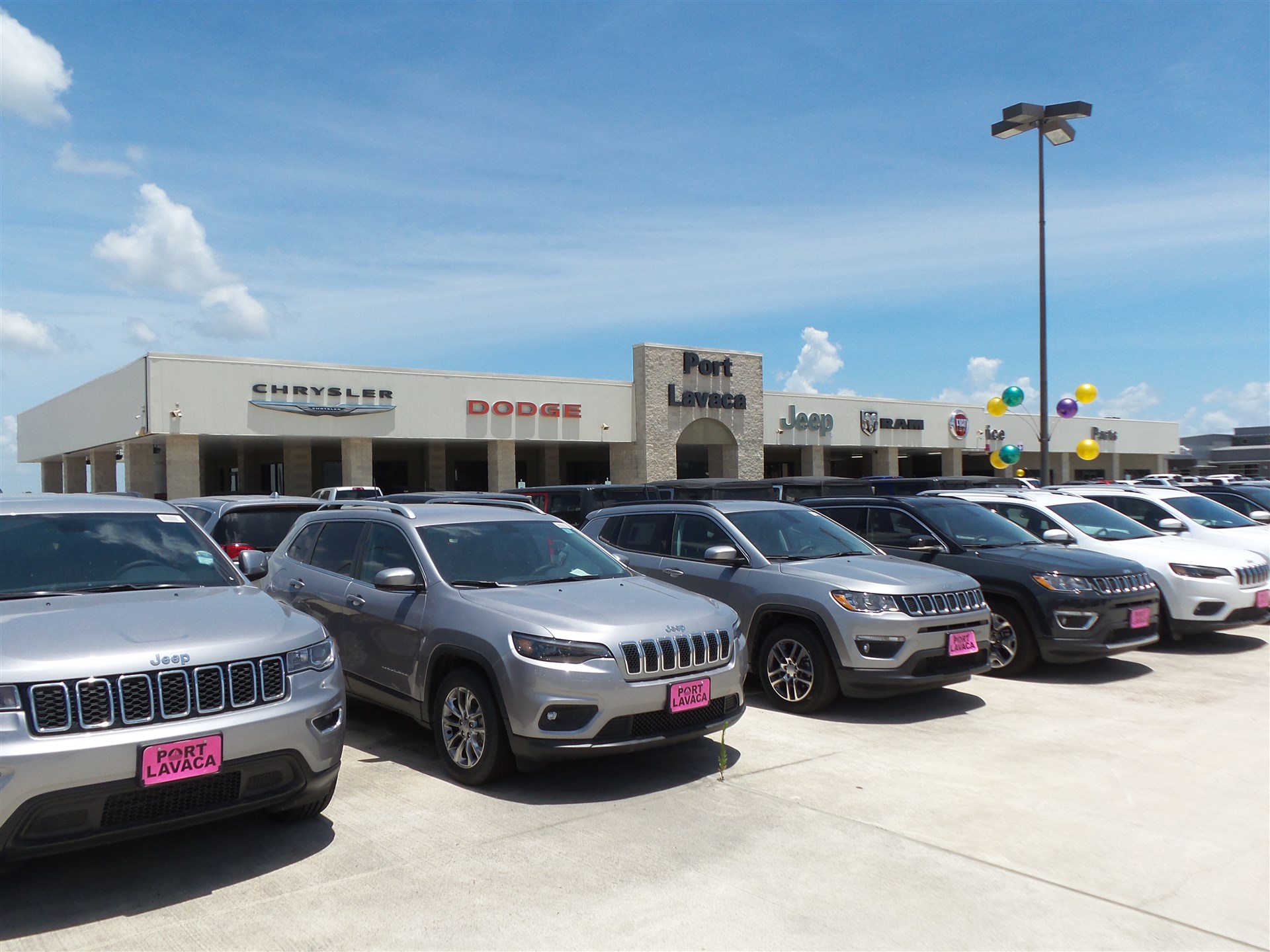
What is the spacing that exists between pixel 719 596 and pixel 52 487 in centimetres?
5705

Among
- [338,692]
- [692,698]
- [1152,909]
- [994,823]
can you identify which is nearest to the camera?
[1152,909]

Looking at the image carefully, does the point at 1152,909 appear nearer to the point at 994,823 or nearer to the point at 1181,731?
the point at 994,823

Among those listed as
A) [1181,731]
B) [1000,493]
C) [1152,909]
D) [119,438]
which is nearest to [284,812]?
[1152,909]

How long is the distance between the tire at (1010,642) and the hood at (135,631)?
6.55 m

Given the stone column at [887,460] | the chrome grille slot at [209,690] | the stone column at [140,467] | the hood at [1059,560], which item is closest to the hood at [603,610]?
the chrome grille slot at [209,690]

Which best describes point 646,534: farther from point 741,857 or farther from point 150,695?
point 150,695

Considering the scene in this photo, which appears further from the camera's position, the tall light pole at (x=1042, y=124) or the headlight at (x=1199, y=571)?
the tall light pole at (x=1042, y=124)

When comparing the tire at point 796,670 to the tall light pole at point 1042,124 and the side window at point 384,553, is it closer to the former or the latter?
the side window at point 384,553

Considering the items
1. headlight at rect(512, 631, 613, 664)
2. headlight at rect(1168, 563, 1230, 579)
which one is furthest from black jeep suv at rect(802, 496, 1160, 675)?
headlight at rect(512, 631, 613, 664)

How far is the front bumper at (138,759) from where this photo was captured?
3.63m

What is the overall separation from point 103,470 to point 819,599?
42.6 m

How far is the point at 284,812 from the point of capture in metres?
4.93

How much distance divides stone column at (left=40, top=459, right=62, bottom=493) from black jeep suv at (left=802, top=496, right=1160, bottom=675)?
55.1 metres

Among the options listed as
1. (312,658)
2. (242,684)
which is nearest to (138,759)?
(242,684)
